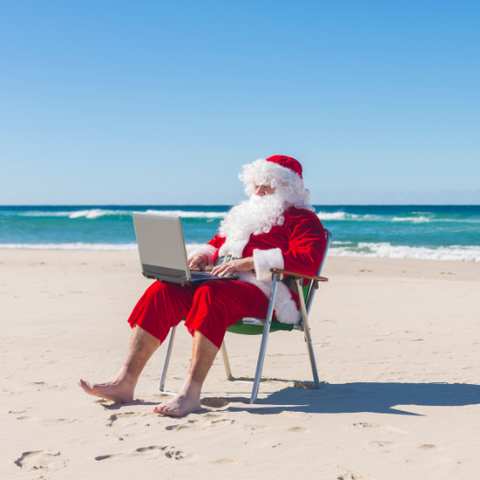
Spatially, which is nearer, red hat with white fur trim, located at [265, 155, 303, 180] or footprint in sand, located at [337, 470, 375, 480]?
footprint in sand, located at [337, 470, 375, 480]

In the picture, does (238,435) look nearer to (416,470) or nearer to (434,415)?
(416,470)

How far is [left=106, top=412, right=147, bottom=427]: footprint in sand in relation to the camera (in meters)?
2.54

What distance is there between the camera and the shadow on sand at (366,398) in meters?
2.81

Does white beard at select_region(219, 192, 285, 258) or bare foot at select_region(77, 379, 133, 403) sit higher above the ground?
white beard at select_region(219, 192, 285, 258)

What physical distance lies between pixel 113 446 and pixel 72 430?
1.01 ft

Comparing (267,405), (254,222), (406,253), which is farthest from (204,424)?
(406,253)

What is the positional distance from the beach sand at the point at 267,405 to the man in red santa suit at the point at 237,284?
22 cm

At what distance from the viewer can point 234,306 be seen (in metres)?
2.84

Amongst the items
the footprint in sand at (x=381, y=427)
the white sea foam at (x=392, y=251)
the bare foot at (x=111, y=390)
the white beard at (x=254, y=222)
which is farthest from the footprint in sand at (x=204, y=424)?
the white sea foam at (x=392, y=251)

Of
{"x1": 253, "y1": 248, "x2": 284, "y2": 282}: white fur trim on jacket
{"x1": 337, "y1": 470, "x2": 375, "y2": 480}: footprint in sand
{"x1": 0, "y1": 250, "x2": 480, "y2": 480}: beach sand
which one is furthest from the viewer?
{"x1": 253, "y1": 248, "x2": 284, "y2": 282}: white fur trim on jacket

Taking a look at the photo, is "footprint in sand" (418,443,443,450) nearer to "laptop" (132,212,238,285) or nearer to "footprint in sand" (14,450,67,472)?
"laptop" (132,212,238,285)

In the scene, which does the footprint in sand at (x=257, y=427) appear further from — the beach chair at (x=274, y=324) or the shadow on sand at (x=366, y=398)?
the beach chair at (x=274, y=324)

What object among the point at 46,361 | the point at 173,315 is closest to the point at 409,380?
the point at 173,315

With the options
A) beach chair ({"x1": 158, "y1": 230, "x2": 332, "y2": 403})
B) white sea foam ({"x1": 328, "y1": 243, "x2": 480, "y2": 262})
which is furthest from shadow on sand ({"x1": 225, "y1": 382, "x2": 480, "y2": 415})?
white sea foam ({"x1": 328, "y1": 243, "x2": 480, "y2": 262})
